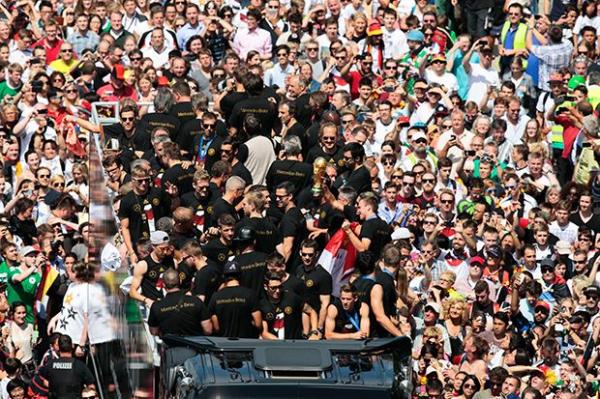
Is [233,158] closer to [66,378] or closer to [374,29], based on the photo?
[66,378]

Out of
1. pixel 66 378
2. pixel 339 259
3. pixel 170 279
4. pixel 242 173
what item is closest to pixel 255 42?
pixel 242 173

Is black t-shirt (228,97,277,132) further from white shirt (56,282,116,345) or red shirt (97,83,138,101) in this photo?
red shirt (97,83,138,101)

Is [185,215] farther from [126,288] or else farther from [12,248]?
[12,248]

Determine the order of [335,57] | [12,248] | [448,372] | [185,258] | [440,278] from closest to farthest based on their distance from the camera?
[185,258]
[448,372]
[440,278]
[12,248]
[335,57]

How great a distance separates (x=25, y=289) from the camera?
25.9 m

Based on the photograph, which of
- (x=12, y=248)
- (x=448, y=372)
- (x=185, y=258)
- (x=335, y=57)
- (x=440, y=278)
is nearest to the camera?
(x=185, y=258)

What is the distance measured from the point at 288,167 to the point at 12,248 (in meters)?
4.72

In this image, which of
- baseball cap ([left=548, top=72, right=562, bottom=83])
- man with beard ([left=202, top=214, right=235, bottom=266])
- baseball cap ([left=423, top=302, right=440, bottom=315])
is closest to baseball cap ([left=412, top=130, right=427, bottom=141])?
baseball cap ([left=548, top=72, right=562, bottom=83])

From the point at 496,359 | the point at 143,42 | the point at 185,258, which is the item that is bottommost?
the point at 496,359

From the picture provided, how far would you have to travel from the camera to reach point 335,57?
3011cm

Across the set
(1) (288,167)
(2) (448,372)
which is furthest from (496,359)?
(1) (288,167)

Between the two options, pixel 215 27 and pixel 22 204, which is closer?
pixel 22 204

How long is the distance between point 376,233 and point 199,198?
2.10 meters

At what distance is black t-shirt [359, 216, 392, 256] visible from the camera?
72.2 feet
